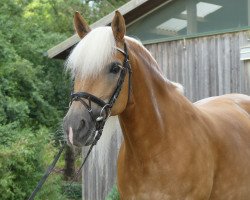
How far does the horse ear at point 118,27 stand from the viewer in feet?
9.06

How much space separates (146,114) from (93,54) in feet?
1.81

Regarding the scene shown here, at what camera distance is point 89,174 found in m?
8.71

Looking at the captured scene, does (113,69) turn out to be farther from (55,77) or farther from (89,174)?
(55,77)

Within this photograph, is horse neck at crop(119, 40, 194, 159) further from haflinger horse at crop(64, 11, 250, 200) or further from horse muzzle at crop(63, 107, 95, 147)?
horse muzzle at crop(63, 107, 95, 147)

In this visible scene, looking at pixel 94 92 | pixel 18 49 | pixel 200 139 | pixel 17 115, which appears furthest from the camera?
pixel 18 49

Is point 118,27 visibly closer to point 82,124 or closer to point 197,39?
point 82,124

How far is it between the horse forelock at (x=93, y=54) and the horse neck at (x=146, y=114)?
24 cm

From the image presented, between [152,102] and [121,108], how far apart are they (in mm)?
255

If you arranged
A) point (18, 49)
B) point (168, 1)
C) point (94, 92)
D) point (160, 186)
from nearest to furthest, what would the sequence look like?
point (94, 92) < point (160, 186) < point (168, 1) < point (18, 49)

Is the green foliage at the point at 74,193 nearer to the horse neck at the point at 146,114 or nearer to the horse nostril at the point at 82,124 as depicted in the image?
the horse neck at the point at 146,114

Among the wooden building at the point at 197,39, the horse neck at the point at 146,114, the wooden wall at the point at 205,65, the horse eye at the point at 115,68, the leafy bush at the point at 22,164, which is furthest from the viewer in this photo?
the leafy bush at the point at 22,164

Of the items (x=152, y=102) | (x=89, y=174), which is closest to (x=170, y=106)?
(x=152, y=102)

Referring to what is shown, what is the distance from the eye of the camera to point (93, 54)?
8.74 feet

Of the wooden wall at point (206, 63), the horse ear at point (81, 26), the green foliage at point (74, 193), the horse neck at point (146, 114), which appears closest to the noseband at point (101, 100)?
the horse neck at point (146, 114)
